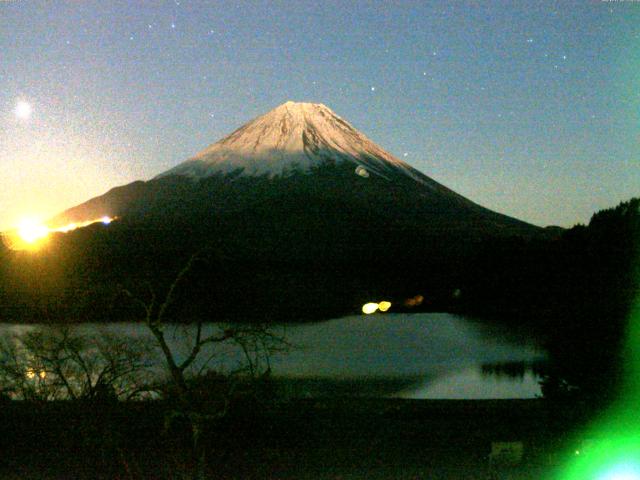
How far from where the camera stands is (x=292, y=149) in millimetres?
74812

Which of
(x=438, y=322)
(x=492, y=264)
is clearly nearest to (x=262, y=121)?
(x=438, y=322)

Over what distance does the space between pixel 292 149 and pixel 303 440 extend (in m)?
67.4

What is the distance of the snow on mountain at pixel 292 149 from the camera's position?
7069cm

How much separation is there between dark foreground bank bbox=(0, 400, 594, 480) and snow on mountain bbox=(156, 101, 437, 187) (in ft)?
190

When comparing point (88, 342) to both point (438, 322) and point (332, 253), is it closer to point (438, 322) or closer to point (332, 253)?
point (438, 322)

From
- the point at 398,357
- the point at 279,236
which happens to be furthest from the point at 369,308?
the point at 279,236

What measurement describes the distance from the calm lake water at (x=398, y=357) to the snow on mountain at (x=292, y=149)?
137ft

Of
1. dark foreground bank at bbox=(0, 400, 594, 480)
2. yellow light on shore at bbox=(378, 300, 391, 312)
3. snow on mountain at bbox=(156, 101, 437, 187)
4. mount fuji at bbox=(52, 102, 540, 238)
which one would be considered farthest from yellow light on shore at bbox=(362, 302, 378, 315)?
snow on mountain at bbox=(156, 101, 437, 187)

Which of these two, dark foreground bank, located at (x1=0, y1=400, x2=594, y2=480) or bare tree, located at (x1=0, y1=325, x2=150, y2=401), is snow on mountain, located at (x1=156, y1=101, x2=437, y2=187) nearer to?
dark foreground bank, located at (x1=0, y1=400, x2=594, y2=480)

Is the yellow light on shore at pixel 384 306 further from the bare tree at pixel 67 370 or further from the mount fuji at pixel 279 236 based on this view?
the bare tree at pixel 67 370

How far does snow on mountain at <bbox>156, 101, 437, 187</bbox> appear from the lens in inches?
2783

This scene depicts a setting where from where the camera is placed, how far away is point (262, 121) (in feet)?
275

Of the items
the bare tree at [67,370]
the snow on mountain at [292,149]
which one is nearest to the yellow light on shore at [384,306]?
the bare tree at [67,370]

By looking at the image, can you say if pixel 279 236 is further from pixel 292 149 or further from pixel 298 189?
pixel 292 149
